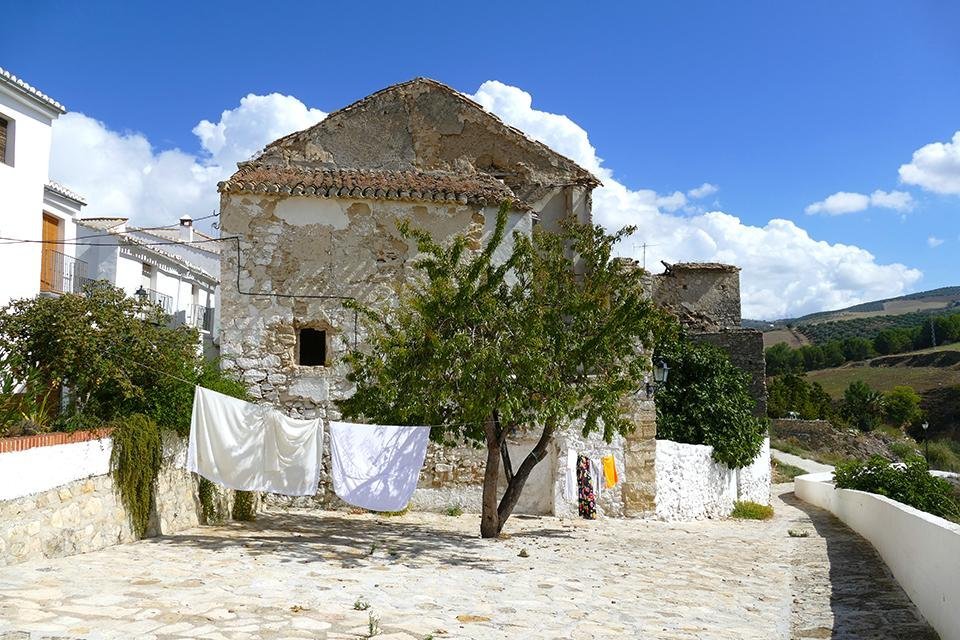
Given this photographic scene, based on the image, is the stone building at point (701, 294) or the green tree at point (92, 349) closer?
the green tree at point (92, 349)

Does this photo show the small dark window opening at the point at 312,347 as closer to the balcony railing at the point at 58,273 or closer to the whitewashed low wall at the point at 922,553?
the balcony railing at the point at 58,273

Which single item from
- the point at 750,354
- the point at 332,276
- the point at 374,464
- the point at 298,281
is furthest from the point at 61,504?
the point at 750,354

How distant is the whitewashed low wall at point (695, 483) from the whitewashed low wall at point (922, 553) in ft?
13.7

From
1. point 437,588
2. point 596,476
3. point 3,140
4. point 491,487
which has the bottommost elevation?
point 437,588

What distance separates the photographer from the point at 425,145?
1850 centimetres

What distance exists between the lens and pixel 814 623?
8.51 meters

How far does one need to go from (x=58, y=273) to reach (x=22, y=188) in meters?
2.84

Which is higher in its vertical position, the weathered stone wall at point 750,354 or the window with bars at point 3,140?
the window with bars at point 3,140

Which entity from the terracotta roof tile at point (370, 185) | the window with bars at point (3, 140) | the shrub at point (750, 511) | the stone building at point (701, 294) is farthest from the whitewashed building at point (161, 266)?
the stone building at point (701, 294)

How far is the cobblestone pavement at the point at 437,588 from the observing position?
22.9 ft

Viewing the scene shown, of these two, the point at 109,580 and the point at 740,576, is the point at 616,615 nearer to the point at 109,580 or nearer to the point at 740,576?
the point at 740,576

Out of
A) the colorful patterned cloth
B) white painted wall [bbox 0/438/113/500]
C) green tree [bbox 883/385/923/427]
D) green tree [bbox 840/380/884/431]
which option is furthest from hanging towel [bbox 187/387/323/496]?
green tree [bbox 883/385/923/427]

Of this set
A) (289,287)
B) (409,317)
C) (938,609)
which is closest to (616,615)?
(938,609)

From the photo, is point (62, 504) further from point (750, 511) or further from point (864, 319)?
point (864, 319)
